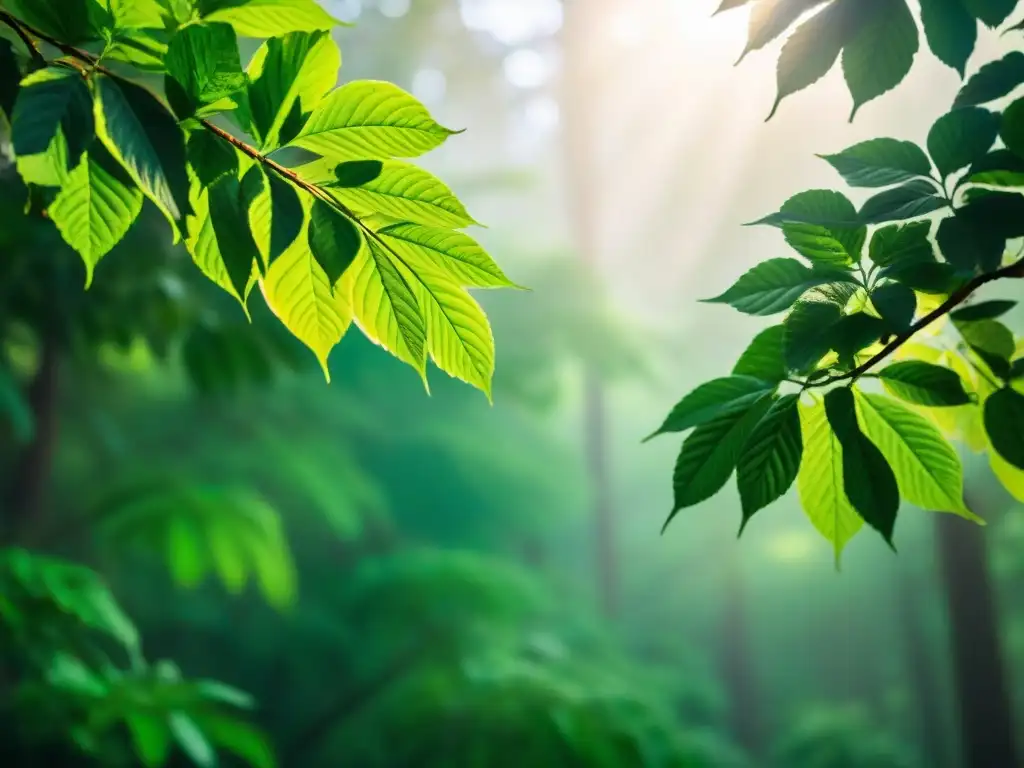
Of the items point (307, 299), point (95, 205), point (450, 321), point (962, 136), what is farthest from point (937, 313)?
point (95, 205)

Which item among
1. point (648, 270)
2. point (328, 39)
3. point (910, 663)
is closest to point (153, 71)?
point (328, 39)

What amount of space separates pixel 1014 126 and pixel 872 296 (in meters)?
0.16

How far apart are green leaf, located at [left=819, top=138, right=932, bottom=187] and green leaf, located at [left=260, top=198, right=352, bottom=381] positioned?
381 millimetres

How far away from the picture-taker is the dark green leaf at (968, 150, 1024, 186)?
57 centimetres

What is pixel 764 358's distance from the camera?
0.58 m

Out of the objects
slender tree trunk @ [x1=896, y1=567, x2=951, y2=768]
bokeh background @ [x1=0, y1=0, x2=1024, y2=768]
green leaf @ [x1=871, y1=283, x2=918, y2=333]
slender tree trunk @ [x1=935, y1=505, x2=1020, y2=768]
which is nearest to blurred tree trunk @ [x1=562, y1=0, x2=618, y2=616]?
bokeh background @ [x1=0, y1=0, x2=1024, y2=768]

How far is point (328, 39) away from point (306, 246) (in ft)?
0.48

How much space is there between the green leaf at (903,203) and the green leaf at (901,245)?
0.05 ft

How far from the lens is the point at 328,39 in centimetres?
55

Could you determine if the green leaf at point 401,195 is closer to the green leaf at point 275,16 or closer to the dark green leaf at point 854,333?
the green leaf at point 275,16

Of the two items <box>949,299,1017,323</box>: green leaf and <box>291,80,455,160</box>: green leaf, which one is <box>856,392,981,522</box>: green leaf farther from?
<box>291,80,455,160</box>: green leaf

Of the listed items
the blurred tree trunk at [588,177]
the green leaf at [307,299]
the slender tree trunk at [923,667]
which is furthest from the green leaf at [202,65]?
the slender tree trunk at [923,667]

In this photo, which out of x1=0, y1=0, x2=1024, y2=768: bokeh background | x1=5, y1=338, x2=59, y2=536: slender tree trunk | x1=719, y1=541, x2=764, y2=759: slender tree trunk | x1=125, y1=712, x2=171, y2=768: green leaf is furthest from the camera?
x1=719, y1=541, x2=764, y2=759: slender tree trunk

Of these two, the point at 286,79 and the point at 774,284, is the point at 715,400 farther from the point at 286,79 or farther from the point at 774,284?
the point at 286,79
